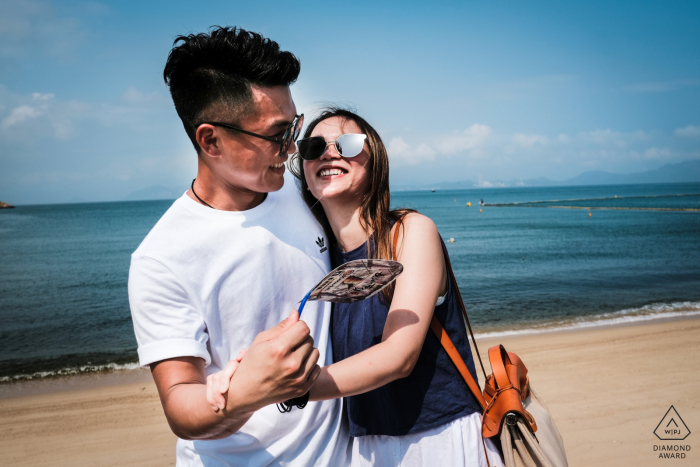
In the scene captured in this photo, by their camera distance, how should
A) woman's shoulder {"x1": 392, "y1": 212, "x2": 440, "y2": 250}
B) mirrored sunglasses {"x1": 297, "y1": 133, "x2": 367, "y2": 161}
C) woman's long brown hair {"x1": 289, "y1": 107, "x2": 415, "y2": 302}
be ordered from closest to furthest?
woman's shoulder {"x1": 392, "y1": 212, "x2": 440, "y2": 250}, woman's long brown hair {"x1": 289, "y1": 107, "x2": 415, "y2": 302}, mirrored sunglasses {"x1": 297, "y1": 133, "x2": 367, "y2": 161}

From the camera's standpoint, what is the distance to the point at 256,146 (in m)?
1.92

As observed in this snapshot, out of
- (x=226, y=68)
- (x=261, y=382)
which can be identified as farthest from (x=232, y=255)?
(x=226, y=68)

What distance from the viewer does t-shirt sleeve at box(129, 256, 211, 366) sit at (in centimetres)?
159

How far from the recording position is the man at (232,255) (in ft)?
5.54

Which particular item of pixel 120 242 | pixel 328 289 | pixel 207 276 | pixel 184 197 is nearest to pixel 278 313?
pixel 207 276

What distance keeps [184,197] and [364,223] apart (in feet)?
2.80

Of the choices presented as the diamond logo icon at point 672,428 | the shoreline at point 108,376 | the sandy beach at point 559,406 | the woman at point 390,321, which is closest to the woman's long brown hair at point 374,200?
the woman at point 390,321

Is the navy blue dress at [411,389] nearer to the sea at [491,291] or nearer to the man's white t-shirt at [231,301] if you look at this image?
the man's white t-shirt at [231,301]

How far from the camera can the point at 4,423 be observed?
627cm

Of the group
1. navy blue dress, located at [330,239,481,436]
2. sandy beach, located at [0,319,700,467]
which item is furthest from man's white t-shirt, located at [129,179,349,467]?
sandy beach, located at [0,319,700,467]

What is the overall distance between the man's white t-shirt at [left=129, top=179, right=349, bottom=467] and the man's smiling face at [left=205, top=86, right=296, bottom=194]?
164 millimetres

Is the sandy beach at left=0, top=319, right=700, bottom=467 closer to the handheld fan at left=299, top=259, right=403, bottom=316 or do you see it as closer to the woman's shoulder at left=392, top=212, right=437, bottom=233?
A: the woman's shoulder at left=392, top=212, right=437, bottom=233

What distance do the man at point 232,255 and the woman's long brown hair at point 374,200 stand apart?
26 cm

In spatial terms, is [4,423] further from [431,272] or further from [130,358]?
[431,272]
